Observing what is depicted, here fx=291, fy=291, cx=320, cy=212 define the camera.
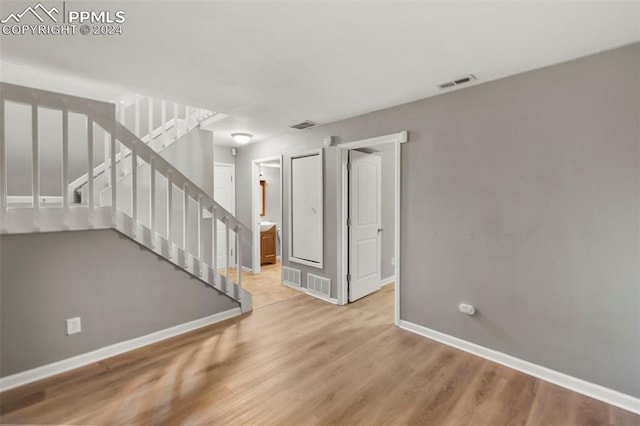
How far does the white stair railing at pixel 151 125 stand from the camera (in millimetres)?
3455

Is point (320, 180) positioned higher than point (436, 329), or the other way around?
point (320, 180)

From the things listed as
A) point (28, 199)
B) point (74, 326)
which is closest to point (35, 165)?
point (74, 326)

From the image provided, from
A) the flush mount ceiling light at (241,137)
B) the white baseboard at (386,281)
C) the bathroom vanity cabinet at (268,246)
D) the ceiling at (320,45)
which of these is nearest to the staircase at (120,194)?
the ceiling at (320,45)

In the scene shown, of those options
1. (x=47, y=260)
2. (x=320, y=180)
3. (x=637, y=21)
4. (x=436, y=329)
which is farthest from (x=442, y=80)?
(x=47, y=260)

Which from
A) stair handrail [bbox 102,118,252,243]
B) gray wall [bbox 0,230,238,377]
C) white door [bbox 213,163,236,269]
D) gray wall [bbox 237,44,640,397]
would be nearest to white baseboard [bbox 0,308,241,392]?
gray wall [bbox 0,230,238,377]

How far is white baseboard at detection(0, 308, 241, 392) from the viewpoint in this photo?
6.98 feet

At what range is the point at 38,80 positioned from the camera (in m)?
3.51

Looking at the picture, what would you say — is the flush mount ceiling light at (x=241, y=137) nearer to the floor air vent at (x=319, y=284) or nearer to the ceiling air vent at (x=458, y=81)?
→ the floor air vent at (x=319, y=284)

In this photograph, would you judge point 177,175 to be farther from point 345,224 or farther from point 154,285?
point 345,224

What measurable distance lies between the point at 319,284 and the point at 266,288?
0.94 m

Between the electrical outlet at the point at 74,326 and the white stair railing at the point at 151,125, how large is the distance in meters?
1.63

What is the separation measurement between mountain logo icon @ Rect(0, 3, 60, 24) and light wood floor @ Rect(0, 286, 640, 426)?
240 centimetres

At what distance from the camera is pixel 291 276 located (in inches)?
176

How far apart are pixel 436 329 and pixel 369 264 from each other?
143 cm
